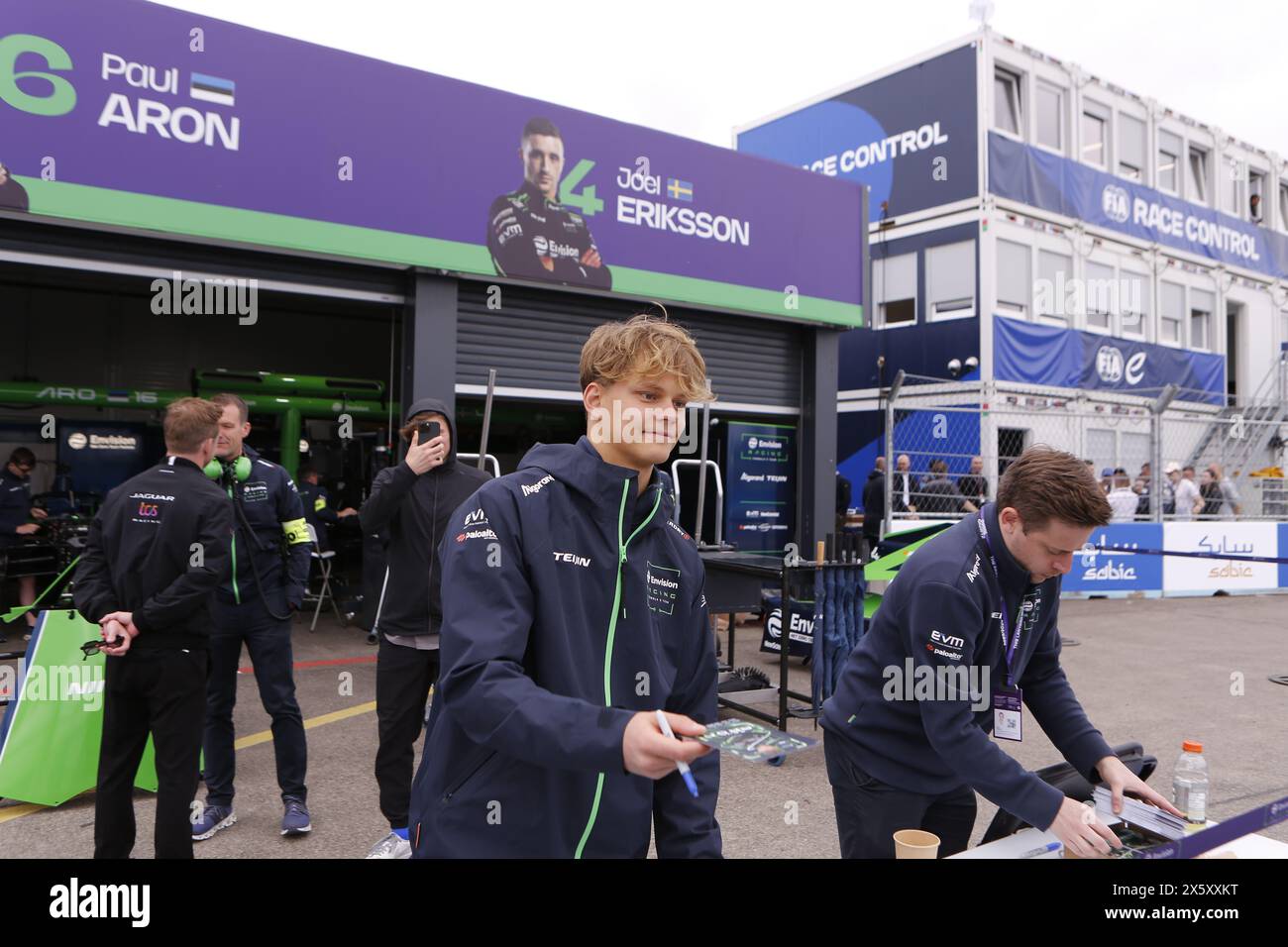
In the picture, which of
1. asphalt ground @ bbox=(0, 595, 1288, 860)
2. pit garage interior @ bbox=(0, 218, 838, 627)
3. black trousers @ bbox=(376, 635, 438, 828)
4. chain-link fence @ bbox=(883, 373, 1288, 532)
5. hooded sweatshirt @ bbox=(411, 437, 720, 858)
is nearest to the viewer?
hooded sweatshirt @ bbox=(411, 437, 720, 858)

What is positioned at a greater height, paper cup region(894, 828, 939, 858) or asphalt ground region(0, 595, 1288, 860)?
paper cup region(894, 828, 939, 858)

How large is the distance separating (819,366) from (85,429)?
9892 millimetres

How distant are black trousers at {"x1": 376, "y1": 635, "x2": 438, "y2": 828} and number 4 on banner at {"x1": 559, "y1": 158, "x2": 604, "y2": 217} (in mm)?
6050

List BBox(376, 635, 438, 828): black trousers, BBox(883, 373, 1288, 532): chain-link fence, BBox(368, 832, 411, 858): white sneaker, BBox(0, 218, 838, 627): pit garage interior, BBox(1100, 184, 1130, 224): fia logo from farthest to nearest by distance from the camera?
BBox(1100, 184, 1130, 224): fia logo → BBox(883, 373, 1288, 532): chain-link fence → BBox(0, 218, 838, 627): pit garage interior → BBox(376, 635, 438, 828): black trousers → BBox(368, 832, 411, 858): white sneaker

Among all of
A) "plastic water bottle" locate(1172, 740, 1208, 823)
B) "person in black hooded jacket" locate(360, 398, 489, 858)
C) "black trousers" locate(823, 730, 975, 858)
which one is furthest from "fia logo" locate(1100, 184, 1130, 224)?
"black trousers" locate(823, 730, 975, 858)

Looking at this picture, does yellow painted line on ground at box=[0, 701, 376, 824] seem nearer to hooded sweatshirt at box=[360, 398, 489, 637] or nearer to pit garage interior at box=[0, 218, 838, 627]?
pit garage interior at box=[0, 218, 838, 627]

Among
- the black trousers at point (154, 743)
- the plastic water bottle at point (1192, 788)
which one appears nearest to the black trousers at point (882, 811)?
the plastic water bottle at point (1192, 788)

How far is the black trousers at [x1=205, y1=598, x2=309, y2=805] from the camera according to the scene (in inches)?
164

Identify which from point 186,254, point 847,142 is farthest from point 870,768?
point 847,142

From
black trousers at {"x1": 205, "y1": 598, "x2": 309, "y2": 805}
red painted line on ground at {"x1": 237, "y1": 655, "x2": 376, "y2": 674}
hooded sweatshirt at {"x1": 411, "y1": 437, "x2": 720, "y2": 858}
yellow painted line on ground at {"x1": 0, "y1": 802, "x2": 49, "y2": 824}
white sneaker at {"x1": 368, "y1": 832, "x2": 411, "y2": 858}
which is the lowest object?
yellow painted line on ground at {"x1": 0, "y1": 802, "x2": 49, "y2": 824}

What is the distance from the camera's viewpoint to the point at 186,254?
7180 mm

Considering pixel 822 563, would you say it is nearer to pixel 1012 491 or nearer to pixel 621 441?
pixel 1012 491

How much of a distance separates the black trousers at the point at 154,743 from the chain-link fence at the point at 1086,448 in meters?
9.08
